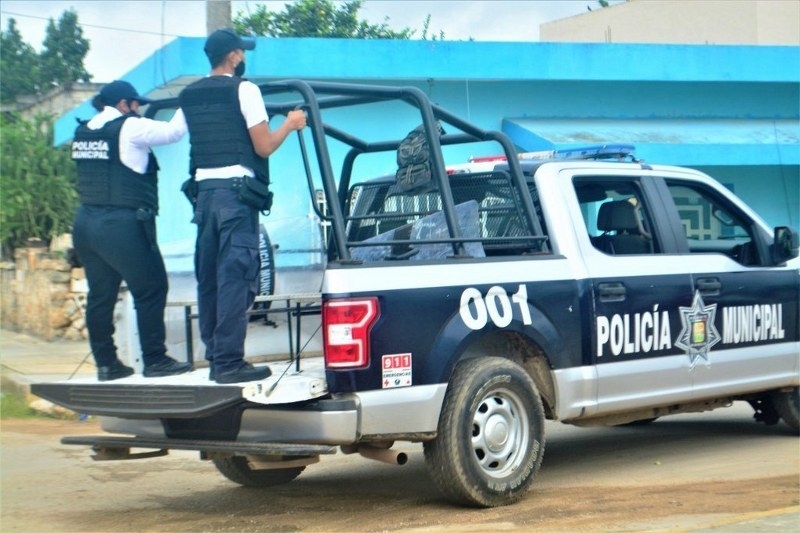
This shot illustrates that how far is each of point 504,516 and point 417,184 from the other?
1.90 m

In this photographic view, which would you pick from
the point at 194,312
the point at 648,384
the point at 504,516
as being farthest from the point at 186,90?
the point at 648,384

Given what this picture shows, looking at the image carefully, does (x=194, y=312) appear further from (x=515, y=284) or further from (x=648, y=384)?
(x=648, y=384)

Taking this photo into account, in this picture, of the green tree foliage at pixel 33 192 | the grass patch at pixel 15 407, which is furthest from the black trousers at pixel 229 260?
the green tree foliage at pixel 33 192

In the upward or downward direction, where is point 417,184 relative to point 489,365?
upward

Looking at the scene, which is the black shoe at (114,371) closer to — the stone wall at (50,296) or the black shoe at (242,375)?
the black shoe at (242,375)

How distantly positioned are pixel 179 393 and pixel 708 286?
11.8 ft

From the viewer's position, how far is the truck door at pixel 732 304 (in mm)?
7402

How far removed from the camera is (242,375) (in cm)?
573

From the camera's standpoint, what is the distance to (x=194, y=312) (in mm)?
6672

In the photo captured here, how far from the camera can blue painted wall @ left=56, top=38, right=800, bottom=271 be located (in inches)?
595

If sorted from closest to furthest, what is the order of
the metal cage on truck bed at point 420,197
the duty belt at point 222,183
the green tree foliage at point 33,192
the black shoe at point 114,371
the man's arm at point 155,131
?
the duty belt at point 222,183 → the metal cage on truck bed at point 420,197 → the man's arm at point 155,131 → the black shoe at point 114,371 → the green tree foliage at point 33,192

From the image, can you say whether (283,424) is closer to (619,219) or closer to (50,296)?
(619,219)

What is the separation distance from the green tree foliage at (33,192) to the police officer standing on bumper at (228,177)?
1312 cm

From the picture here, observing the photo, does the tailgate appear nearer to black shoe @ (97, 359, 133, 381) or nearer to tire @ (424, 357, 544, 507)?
black shoe @ (97, 359, 133, 381)
